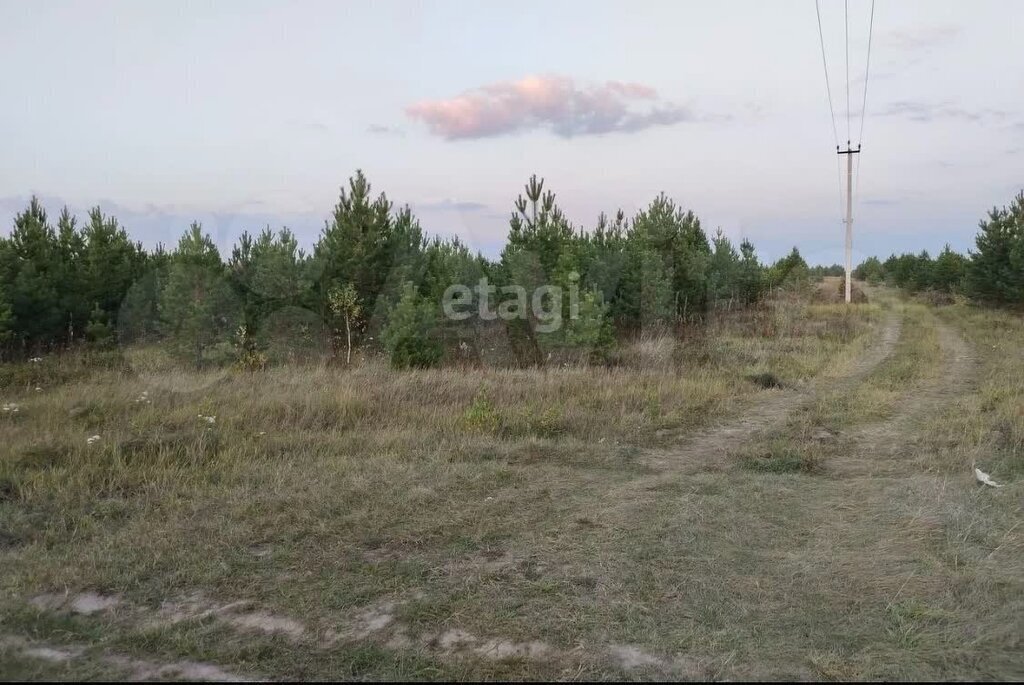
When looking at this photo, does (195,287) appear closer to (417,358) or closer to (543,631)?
(417,358)

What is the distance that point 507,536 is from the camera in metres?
4.41

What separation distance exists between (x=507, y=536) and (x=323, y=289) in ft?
37.4

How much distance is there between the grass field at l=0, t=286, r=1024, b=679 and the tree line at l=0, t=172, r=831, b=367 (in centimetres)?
422

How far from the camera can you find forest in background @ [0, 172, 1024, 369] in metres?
13.4

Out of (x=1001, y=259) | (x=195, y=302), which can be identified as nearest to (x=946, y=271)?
(x=1001, y=259)

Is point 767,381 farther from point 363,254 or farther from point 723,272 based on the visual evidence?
point 723,272

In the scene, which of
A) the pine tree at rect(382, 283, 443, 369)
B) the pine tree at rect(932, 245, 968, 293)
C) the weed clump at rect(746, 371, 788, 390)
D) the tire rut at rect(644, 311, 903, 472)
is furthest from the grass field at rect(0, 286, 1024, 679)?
the pine tree at rect(932, 245, 968, 293)

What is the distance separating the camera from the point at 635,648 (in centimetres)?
301

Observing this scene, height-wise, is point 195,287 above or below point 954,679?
above

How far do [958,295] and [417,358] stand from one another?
28.1 meters

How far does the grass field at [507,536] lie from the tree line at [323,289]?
4221 mm

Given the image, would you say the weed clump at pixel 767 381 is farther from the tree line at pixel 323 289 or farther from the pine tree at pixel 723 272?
the pine tree at pixel 723 272

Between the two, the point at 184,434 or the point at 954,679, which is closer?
the point at 954,679

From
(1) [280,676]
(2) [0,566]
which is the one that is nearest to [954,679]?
(1) [280,676]
